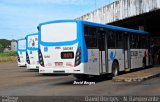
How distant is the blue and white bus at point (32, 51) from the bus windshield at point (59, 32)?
10.3 meters

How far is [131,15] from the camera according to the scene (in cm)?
2942

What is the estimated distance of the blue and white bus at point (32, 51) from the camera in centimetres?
3027

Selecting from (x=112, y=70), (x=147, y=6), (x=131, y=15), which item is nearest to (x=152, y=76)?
(x=112, y=70)

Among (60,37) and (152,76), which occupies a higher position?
(60,37)

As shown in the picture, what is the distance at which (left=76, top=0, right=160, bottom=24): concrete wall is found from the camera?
88.2ft

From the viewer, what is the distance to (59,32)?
19484mm

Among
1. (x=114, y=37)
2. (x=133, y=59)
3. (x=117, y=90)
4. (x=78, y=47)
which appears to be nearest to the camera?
(x=117, y=90)

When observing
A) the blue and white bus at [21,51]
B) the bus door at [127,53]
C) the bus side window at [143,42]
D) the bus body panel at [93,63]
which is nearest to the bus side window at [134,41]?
the bus door at [127,53]

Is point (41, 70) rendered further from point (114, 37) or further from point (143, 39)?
point (143, 39)

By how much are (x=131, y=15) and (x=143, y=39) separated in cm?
195

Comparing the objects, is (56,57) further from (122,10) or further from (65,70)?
(122,10)

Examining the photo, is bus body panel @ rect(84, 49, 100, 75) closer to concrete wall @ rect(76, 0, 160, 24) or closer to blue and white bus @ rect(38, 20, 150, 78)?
blue and white bus @ rect(38, 20, 150, 78)

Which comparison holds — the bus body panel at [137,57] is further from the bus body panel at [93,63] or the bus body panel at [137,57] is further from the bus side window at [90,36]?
the bus side window at [90,36]

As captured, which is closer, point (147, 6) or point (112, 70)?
point (112, 70)
